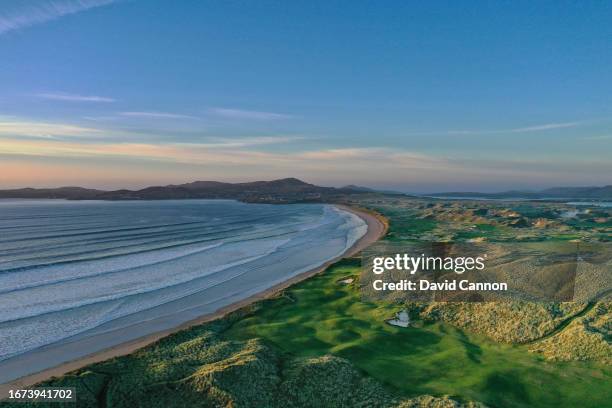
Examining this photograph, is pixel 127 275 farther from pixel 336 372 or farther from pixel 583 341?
pixel 583 341

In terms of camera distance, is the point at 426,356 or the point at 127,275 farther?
the point at 127,275

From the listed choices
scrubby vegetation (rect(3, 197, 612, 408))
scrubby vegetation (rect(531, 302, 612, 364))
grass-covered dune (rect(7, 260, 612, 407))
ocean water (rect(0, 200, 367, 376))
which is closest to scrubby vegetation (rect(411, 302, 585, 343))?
scrubby vegetation (rect(3, 197, 612, 408))

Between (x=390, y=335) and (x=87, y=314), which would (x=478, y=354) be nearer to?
(x=390, y=335)

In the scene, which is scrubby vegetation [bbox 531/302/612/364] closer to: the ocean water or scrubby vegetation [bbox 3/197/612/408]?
scrubby vegetation [bbox 3/197/612/408]

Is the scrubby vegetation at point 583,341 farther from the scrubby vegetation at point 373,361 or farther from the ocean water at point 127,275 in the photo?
the ocean water at point 127,275

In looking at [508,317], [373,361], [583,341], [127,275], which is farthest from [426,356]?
[127,275]

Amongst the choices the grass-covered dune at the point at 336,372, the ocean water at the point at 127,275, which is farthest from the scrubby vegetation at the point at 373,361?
the ocean water at the point at 127,275
